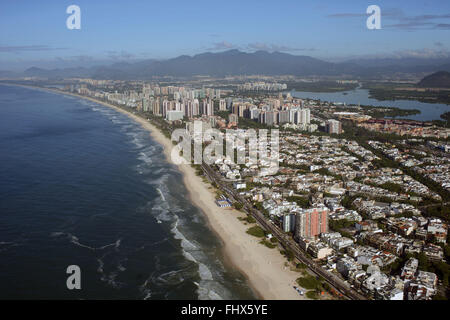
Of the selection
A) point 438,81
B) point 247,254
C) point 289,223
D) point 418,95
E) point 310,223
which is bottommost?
point 247,254

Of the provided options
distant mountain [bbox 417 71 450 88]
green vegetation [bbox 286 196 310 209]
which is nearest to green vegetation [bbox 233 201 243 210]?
green vegetation [bbox 286 196 310 209]

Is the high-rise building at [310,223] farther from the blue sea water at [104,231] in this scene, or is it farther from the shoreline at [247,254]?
the blue sea water at [104,231]

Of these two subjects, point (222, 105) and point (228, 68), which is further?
point (228, 68)

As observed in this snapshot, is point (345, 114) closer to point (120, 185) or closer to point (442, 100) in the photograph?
point (442, 100)

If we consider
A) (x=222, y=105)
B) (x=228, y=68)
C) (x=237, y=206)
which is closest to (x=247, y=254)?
(x=237, y=206)

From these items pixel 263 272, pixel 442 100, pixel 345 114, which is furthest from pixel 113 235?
pixel 442 100

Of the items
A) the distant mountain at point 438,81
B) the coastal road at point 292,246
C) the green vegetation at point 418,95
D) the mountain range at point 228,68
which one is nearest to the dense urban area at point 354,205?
the coastal road at point 292,246

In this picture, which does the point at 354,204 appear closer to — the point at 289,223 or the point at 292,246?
the point at 289,223
